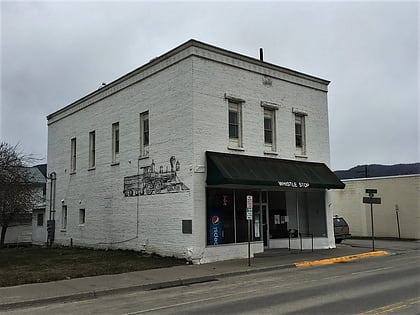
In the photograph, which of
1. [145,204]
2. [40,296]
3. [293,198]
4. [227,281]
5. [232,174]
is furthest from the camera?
[293,198]

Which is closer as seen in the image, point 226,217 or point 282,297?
point 282,297

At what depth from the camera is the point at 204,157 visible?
18422 millimetres

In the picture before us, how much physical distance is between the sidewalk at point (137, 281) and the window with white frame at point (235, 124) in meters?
5.03

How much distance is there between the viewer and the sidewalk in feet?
37.2

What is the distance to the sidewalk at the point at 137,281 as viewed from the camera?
1134cm

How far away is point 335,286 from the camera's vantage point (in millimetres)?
11680

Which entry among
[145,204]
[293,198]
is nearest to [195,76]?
[145,204]

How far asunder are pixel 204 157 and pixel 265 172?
2.86 m

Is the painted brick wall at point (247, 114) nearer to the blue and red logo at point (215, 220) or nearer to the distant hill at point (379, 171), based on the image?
the blue and red logo at point (215, 220)

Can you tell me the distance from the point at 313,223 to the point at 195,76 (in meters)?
10.2

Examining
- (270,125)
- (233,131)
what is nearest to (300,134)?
(270,125)

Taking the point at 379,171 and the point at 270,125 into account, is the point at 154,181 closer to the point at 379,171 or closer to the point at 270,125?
the point at 270,125

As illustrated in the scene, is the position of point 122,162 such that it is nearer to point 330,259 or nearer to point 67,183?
point 67,183

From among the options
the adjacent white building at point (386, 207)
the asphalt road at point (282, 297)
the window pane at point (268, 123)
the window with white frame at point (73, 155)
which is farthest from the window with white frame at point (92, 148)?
the adjacent white building at point (386, 207)
